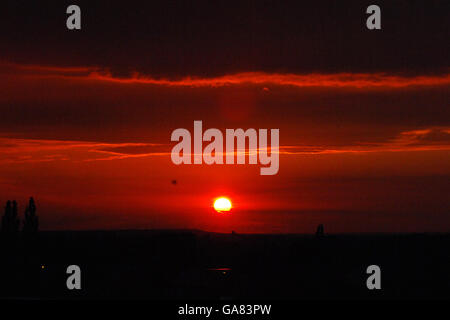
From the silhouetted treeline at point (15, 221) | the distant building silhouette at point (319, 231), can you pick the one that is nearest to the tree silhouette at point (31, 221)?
the silhouetted treeline at point (15, 221)

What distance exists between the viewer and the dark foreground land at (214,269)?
6900 centimetres

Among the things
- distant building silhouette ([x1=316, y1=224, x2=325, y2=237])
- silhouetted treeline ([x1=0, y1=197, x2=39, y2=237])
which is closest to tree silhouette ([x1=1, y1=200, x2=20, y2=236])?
silhouetted treeline ([x1=0, y1=197, x2=39, y2=237])

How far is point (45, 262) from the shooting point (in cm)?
8756

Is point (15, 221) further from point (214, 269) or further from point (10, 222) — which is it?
point (214, 269)

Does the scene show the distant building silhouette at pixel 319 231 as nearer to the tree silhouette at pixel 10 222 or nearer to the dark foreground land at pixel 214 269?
the dark foreground land at pixel 214 269

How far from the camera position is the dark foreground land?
Answer: 69.0 metres

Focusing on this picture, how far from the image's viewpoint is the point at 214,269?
261 feet

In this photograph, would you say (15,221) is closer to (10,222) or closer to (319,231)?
(10,222)

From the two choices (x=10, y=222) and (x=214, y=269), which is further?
(x=10, y=222)

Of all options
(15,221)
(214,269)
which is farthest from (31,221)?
(214,269)
